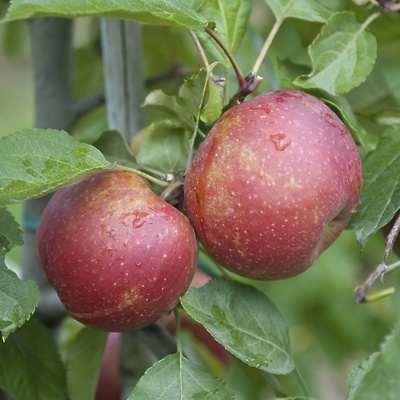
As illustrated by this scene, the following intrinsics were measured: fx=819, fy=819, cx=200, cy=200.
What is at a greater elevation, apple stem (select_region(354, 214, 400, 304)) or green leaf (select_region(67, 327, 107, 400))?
apple stem (select_region(354, 214, 400, 304))

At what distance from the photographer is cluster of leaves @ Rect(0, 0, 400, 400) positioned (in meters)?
0.62

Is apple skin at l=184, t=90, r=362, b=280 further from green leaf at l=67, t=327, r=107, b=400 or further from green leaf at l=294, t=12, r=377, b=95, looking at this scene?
green leaf at l=67, t=327, r=107, b=400

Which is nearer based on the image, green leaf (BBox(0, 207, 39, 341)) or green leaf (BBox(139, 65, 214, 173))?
green leaf (BBox(0, 207, 39, 341))

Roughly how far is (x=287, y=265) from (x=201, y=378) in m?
0.12

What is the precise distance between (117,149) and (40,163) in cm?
18

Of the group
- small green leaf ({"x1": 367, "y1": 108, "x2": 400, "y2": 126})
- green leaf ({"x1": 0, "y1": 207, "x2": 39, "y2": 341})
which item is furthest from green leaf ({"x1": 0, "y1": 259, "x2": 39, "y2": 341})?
small green leaf ({"x1": 367, "y1": 108, "x2": 400, "y2": 126})

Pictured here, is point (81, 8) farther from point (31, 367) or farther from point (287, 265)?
point (31, 367)

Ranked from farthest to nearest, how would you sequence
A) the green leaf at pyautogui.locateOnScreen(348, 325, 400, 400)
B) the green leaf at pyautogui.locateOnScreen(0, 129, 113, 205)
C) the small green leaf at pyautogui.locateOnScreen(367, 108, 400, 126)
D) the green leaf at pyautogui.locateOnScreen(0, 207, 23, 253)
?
the small green leaf at pyautogui.locateOnScreen(367, 108, 400, 126), the green leaf at pyautogui.locateOnScreen(0, 207, 23, 253), the green leaf at pyautogui.locateOnScreen(0, 129, 113, 205), the green leaf at pyautogui.locateOnScreen(348, 325, 400, 400)

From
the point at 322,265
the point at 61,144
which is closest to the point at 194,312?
the point at 61,144

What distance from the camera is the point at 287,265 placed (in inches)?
26.6

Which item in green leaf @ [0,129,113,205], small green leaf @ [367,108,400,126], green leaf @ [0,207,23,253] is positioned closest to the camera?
green leaf @ [0,129,113,205]

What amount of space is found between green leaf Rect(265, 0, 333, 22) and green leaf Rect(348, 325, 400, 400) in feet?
1.27

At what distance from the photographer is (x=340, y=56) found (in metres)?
0.78

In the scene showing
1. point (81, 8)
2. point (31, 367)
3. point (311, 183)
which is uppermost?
point (81, 8)
